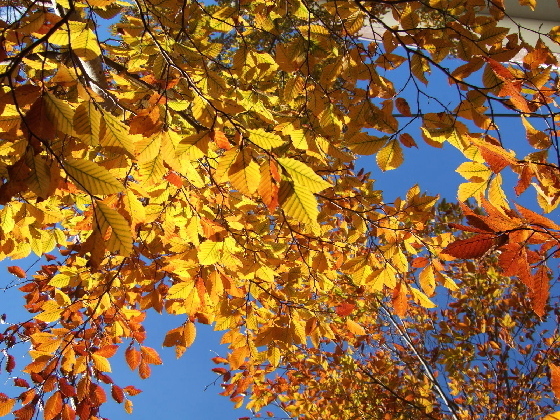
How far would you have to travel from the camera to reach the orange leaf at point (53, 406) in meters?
1.67

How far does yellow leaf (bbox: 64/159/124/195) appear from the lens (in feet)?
2.69

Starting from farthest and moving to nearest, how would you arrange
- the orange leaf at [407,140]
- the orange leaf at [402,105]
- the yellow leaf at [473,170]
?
the orange leaf at [402,105]
the orange leaf at [407,140]
the yellow leaf at [473,170]


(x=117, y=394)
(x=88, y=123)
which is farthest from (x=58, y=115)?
(x=117, y=394)

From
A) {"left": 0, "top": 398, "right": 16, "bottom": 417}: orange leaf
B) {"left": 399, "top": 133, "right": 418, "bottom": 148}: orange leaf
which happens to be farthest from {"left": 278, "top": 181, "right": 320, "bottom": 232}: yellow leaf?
{"left": 0, "top": 398, "right": 16, "bottom": 417}: orange leaf

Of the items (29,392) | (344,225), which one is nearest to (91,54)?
(29,392)

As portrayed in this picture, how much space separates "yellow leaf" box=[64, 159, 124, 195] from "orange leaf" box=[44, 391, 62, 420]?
4.66 ft

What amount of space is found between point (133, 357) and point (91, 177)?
1657 millimetres

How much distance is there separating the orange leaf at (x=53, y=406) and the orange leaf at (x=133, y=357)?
412 millimetres

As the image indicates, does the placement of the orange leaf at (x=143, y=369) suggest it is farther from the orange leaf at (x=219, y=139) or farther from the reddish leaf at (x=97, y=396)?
the orange leaf at (x=219, y=139)

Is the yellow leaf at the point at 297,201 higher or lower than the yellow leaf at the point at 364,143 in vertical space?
lower

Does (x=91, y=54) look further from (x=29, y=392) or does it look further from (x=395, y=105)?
(x=29, y=392)

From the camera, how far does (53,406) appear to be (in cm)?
169

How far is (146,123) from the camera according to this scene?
1.10 m

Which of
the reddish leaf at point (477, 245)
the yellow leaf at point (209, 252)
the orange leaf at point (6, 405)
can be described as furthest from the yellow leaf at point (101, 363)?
the reddish leaf at point (477, 245)
